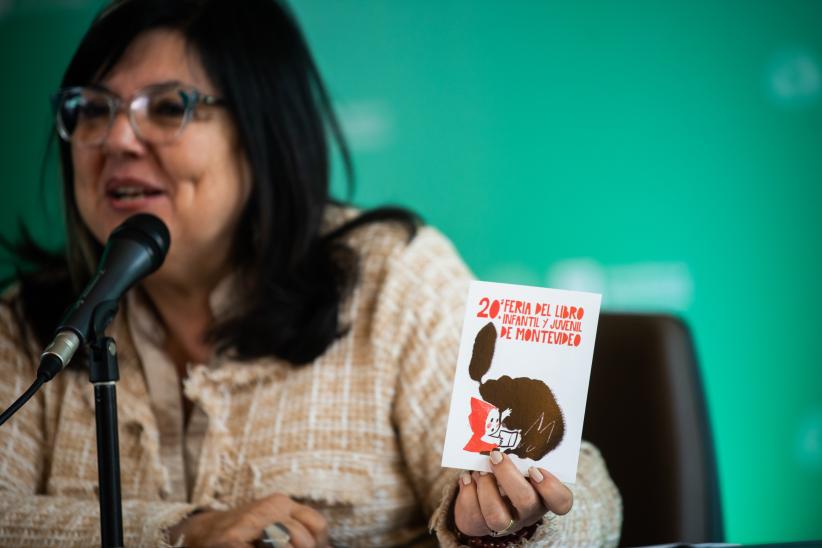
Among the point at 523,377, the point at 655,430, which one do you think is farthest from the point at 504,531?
the point at 655,430

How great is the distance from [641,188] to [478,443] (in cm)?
138

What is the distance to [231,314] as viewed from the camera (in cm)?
142

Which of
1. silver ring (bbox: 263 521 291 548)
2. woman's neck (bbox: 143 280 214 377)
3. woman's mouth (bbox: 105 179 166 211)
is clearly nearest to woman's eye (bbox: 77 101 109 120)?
woman's mouth (bbox: 105 179 166 211)

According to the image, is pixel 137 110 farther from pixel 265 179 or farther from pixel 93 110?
pixel 265 179

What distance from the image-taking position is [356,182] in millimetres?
2025

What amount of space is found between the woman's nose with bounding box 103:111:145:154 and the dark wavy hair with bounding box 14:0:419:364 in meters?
0.11

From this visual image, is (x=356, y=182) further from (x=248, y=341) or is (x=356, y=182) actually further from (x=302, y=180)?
Result: (x=248, y=341)

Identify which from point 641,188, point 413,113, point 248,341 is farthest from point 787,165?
point 248,341

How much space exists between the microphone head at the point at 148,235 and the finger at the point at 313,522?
1.16 feet

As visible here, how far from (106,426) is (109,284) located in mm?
141

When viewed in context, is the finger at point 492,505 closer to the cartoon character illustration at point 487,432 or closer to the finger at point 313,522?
the cartoon character illustration at point 487,432

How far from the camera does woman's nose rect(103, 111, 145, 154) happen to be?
127cm

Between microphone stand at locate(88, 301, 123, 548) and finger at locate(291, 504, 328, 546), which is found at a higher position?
microphone stand at locate(88, 301, 123, 548)

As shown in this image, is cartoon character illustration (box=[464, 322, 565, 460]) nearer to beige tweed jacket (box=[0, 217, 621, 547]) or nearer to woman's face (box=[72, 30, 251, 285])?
beige tweed jacket (box=[0, 217, 621, 547])
